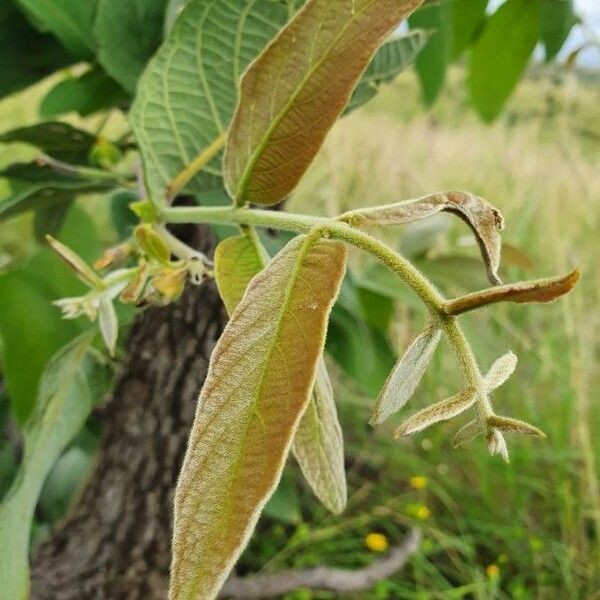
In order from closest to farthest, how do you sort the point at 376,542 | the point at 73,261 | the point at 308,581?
1. the point at 73,261
2. the point at 308,581
3. the point at 376,542

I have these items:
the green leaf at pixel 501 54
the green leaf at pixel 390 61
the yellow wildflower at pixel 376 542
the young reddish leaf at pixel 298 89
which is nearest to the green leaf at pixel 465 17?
the green leaf at pixel 501 54

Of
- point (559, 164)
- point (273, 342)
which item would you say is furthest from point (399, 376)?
point (559, 164)

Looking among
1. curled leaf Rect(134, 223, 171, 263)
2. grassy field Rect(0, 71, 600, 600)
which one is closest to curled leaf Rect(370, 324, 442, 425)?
curled leaf Rect(134, 223, 171, 263)

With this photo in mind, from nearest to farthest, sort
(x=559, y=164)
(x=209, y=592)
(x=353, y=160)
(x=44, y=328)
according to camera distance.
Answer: (x=209, y=592)
(x=44, y=328)
(x=353, y=160)
(x=559, y=164)

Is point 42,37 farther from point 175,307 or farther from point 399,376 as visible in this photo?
point 399,376

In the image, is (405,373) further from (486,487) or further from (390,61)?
(486,487)

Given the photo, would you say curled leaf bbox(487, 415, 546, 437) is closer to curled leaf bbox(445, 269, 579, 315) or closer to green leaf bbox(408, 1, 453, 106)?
curled leaf bbox(445, 269, 579, 315)

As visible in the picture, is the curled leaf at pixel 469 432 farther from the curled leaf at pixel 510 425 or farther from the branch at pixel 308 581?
the branch at pixel 308 581

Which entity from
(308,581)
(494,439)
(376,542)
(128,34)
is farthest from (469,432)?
(376,542)
